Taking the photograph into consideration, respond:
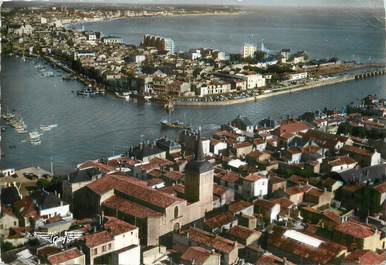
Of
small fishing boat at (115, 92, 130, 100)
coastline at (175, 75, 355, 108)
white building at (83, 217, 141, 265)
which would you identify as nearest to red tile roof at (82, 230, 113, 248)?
white building at (83, 217, 141, 265)

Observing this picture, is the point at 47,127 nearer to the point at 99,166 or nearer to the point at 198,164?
the point at 99,166

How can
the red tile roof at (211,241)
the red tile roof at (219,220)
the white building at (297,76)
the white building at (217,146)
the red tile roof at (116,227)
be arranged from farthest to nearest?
1. the white building at (297,76)
2. the white building at (217,146)
3. the red tile roof at (219,220)
4. the red tile roof at (116,227)
5. the red tile roof at (211,241)

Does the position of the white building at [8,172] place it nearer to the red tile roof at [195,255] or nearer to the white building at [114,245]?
the white building at [114,245]

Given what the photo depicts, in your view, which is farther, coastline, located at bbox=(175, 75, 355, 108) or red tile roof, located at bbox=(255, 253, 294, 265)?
coastline, located at bbox=(175, 75, 355, 108)

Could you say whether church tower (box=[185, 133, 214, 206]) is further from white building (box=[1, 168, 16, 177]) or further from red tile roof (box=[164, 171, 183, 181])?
white building (box=[1, 168, 16, 177])

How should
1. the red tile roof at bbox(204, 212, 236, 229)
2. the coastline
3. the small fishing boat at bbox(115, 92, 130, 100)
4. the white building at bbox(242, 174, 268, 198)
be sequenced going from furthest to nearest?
the small fishing boat at bbox(115, 92, 130, 100) → the coastline → the white building at bbox(242, 174, 268, 198) → the red tile roof at bbox(204, 212, 236, 229)

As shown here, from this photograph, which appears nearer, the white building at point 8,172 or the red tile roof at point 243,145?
the white building at point 8,172

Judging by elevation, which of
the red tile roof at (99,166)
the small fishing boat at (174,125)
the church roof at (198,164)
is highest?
the church roof at (198,164)

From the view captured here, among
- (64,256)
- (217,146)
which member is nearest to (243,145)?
(217,146)

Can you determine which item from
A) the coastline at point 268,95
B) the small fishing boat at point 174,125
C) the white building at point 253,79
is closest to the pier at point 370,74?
the coastline at point 268,95
